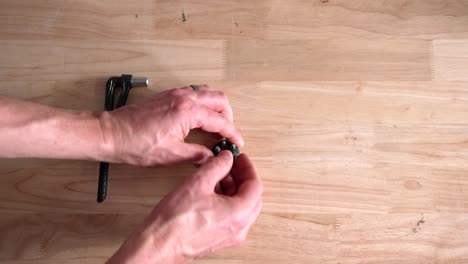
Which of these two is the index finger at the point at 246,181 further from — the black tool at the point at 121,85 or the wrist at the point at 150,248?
the black tool at the point at 121,85

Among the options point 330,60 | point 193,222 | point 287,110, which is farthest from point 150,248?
point 330,60

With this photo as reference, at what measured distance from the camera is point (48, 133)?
0.69m

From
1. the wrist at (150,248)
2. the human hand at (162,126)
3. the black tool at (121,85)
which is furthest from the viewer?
the black tool at (121,85)

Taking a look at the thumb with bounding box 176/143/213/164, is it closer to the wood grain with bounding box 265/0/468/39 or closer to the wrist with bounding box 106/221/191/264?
the wrist with bounding box 106/221/191/264

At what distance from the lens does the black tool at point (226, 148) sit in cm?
78

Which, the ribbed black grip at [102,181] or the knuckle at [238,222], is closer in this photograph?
the knuckle at [238,222]

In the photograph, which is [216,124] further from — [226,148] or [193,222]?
[193,222]

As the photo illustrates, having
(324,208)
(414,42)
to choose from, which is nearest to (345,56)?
(414,42)

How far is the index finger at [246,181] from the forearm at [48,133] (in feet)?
0.83

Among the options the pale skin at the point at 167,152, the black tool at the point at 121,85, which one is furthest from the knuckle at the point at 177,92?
the black tool at the point at 121,85

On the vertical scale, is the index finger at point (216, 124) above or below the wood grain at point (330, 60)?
below

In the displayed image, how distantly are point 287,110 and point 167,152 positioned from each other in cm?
28

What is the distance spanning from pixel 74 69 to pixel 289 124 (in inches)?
19.6

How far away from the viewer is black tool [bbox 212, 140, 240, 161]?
781 millimetres
